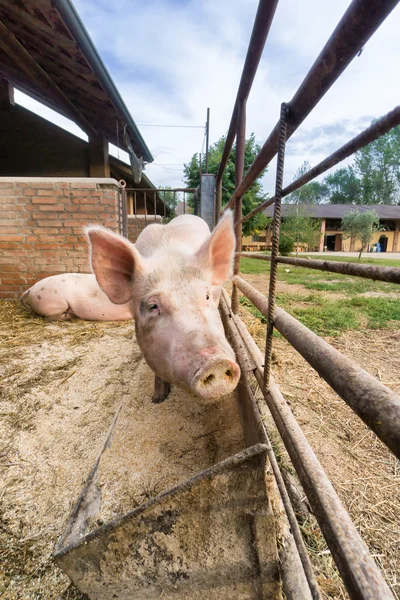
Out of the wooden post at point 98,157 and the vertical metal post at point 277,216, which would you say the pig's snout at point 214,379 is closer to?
the vertical metal post at point 277,216

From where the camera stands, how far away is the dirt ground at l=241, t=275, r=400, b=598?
1.27 metres

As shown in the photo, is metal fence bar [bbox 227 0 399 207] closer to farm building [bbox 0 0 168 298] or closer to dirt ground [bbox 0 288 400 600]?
dirt ground [bbox 0 288 400 600]

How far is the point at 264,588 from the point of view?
1051 mm

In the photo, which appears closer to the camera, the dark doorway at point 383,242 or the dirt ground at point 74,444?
the dirt ground at point 74,444

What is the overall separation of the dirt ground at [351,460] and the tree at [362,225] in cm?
1913

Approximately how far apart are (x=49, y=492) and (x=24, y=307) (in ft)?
15.5

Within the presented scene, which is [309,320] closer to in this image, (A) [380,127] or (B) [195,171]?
(A) [380,127]

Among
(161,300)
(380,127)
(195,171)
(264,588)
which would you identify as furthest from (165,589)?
(195,171)

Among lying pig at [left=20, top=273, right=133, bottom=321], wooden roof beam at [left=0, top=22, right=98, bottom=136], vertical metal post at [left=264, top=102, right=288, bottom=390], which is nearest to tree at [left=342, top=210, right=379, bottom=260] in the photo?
wooden roof beam at [left=0, top=22, right=98, bottom=136]

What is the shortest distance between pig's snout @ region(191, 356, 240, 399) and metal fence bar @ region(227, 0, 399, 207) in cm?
102

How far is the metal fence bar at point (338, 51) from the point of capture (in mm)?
652

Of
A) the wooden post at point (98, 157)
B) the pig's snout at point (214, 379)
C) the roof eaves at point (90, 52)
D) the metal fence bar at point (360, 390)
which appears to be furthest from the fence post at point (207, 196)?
the metal fence bar at point (360, 390)

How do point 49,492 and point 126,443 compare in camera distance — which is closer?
point 49,492

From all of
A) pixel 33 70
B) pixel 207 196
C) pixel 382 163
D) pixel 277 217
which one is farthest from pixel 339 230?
pixel 277 217
